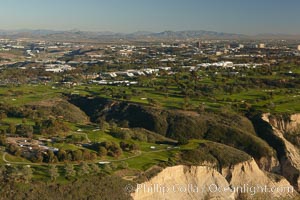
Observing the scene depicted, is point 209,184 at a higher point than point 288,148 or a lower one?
higher

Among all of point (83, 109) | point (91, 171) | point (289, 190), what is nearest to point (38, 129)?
point (91, 171)

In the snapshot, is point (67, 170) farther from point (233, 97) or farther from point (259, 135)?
point (233, 97)

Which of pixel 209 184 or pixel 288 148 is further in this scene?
pixel 288 148

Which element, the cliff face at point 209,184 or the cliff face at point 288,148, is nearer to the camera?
the cliff face at point 209,184

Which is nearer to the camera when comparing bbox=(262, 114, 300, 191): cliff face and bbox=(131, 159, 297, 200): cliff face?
bbox=(131, 159, 297, 200): cliff face
